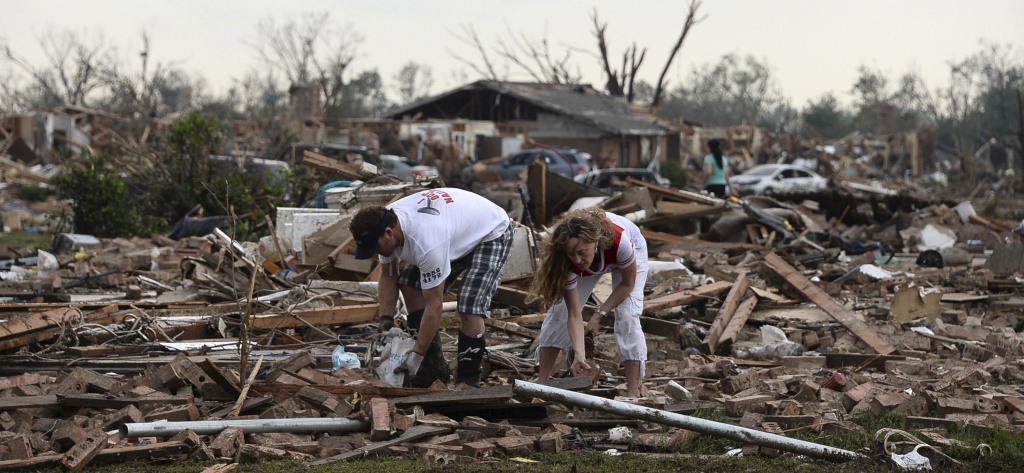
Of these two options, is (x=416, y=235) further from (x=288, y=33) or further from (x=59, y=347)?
(x=288, y=33)

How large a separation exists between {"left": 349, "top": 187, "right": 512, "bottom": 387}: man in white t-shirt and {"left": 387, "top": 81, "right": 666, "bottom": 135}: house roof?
32.1 m

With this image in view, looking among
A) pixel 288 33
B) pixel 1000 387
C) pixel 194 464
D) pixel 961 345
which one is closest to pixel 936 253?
pixel 961 345

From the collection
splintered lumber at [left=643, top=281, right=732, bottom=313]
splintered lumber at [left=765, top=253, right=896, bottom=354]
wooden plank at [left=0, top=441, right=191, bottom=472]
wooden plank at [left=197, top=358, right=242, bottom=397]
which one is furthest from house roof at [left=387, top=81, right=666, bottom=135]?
wooden plank at [left=0, top=441, right=191, bottom=472]

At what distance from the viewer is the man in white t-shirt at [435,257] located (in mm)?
5984

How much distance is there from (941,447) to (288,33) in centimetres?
6027

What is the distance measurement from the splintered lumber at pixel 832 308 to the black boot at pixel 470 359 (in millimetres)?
3641

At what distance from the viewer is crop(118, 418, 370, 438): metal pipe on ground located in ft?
17.1

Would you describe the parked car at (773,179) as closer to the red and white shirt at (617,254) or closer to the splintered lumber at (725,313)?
the splintered lumber at (725,313)

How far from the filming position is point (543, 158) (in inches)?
1212

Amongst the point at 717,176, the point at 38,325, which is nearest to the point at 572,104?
the point at 717,176

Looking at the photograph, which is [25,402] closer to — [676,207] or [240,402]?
[240,402]

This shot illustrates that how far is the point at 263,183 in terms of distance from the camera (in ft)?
54.7

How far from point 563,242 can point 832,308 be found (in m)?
4.53

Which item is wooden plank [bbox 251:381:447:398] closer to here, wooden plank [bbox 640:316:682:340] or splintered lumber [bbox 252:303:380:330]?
splintered lumber [bbox 252:303:380:330]
